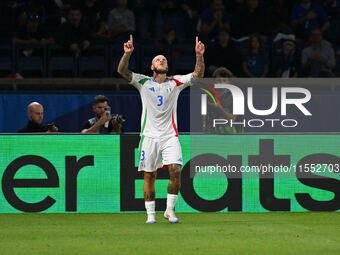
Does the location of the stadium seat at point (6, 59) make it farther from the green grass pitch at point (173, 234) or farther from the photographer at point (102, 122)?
the green grass pitch at point (173, 234)

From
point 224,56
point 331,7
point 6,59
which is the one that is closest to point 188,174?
point 224,56

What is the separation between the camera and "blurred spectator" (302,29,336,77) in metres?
16.1

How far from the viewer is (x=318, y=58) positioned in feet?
→ 53.1

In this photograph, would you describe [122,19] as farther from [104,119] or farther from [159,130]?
[159,130]

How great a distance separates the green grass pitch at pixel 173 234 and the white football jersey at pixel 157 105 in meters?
1.09

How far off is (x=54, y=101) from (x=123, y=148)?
411 centimetres

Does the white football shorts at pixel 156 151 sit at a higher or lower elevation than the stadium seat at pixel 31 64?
lower

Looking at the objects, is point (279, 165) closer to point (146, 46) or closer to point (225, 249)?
point (225, 249)

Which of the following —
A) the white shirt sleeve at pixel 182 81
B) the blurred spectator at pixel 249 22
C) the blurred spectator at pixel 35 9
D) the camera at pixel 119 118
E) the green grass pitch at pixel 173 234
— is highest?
the blurred spectator at pixel 35 9

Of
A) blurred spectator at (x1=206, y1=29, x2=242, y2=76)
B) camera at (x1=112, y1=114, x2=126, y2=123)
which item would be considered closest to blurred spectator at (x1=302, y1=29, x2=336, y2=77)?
blurred spectator at (x1=206, y1=29, x2=242, y2=76)

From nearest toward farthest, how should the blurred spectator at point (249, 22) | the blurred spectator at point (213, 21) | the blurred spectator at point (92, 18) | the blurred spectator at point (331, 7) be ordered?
the blurred spectator at point (92, 18)
the blurred spectator at point (213, 21)
the blurred spectator at point (249, 22)
the blurred spectator at point (331, 7)

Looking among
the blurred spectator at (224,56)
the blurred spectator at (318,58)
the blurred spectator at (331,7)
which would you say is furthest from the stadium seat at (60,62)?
the blurred spectator at (331,7)

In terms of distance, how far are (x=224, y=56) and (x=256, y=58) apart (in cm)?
71

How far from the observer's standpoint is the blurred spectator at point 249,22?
17.3 metres
